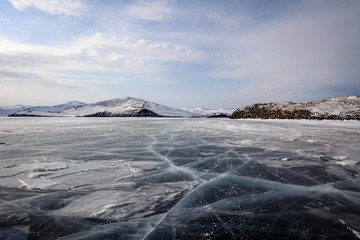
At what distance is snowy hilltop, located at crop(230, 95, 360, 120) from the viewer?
19.3 meters

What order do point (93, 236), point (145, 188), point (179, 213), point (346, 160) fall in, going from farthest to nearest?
point (346, 160) < point (145, 188) < point (179, 213) < point (93, 236)

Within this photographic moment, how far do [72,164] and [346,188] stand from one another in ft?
14.2

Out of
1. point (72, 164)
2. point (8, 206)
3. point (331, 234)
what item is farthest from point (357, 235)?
point (72, 164)

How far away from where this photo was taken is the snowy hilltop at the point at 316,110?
19.3 metres

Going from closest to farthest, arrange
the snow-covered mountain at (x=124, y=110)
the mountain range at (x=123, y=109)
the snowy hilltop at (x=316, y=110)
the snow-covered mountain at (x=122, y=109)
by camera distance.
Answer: the snowy hilltop at (x=316, y=110) < the snow-covered mountain at (x=124, y=110) < the snow-covered mountain at (x=122, y=109) < the mountain range at (x=123, y=109)

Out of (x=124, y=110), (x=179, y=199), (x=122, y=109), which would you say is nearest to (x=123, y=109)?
(x=122, y=109)

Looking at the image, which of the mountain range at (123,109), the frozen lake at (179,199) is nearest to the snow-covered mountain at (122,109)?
the mountain range at (123,109)

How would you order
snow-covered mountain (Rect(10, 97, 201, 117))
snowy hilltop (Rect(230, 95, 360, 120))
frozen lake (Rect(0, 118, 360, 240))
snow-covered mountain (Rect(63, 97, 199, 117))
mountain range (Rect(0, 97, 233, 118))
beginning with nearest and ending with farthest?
frozen lake (Rect(0, 118, 360, 240)), snowy hilltop (Rect(230, 95, 360, 120)), snow-covered mountain (Rect(63, 97, 199, 117)), snow-covered mountain (Rect(10, 97, 201, 117)), mountain range (Rect(0, 97, 233, 118))

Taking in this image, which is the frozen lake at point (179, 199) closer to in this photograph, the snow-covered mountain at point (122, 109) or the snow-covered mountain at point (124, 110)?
the snow-covered mountain at point (124, 110)

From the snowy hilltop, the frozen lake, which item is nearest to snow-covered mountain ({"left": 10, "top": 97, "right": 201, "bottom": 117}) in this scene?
the snowy hilltop

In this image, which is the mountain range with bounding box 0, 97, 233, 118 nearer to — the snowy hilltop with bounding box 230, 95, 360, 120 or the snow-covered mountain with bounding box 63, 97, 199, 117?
the snow-covered mountain with bounding box 63, 97, 199, 117

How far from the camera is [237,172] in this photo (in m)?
3.20

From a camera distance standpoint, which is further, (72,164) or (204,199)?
(72,164)

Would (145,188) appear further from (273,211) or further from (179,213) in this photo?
(273,211)
